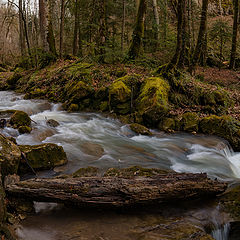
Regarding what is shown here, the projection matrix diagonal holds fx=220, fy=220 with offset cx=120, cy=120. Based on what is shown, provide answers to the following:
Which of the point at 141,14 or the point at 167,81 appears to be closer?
the point at 167,81

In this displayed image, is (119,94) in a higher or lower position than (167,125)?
higher

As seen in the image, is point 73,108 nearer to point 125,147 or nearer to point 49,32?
point 125,147

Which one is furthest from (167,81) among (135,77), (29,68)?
(29,68)

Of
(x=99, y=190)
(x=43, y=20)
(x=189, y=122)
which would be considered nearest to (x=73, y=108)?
(x=189, y=122)

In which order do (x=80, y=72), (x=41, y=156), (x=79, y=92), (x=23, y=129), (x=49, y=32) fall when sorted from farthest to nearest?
(x=49, y=32) → (x=80, y=72) → (x=79, y=92) → (x=23, y=129) → (x=41, y=156)

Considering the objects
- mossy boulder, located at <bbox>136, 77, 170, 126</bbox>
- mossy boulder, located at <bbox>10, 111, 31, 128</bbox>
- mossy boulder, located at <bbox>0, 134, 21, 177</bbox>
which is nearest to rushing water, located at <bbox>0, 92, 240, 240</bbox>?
mossy boulder, located at <bbox>10, 111, 31, 128</bbox>

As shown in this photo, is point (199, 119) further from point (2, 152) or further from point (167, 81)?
point (2, 152)

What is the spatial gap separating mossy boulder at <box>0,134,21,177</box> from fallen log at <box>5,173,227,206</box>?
0.14m

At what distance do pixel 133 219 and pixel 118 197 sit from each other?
1.32 feet

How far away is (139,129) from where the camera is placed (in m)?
8.09

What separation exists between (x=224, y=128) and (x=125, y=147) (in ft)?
12.3

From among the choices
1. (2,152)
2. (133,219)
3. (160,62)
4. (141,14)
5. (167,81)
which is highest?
(141,14)

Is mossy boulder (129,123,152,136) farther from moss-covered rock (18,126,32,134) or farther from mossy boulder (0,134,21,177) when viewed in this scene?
mossy boulder (0,134,21,177)

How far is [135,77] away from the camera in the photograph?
10227 millimetres
